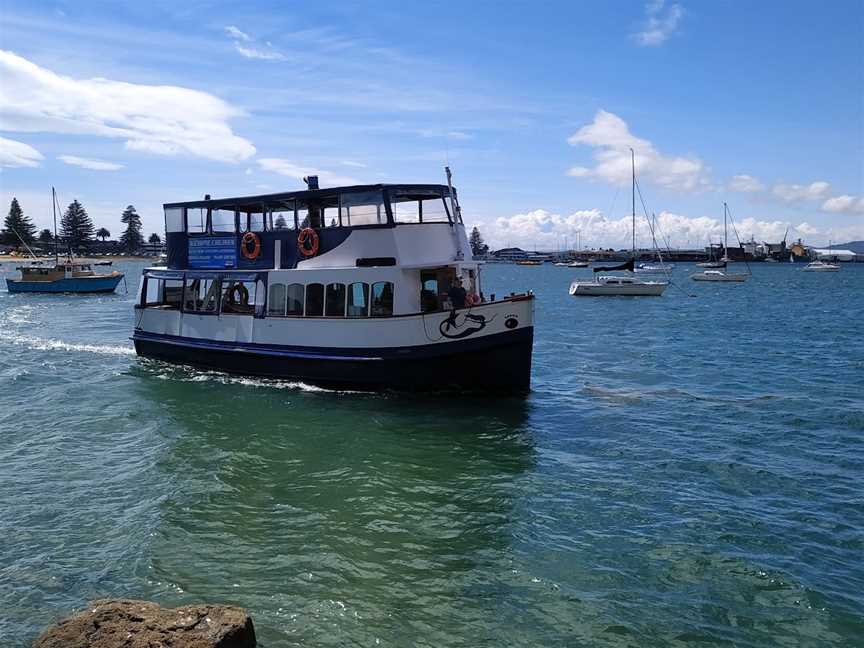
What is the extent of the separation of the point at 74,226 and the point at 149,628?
174 meters

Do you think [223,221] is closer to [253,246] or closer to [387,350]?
[253,246]

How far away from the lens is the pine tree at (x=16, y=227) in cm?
Result: 15400

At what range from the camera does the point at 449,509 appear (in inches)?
460

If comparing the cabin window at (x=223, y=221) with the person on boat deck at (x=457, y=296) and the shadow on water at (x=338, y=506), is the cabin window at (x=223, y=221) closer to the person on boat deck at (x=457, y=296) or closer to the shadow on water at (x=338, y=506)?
the shadow on water at (x=338, y=506)

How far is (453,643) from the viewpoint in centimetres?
789

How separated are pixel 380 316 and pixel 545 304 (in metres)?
45.6

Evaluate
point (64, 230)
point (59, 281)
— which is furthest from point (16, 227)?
point (59, 281)

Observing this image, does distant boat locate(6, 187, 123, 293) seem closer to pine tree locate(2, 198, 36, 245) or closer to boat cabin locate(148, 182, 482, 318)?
boat cabin locate(148, 182, 482, 318)

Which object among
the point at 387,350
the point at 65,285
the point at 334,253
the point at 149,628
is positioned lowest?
the point at 149,628

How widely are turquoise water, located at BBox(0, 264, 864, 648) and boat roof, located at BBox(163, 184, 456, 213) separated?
215 inches

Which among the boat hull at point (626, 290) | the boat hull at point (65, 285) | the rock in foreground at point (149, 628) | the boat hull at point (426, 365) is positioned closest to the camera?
the rock in foreground at point (149, 628)

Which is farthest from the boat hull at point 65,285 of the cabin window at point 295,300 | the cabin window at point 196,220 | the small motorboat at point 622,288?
the cabin window at point 295,300

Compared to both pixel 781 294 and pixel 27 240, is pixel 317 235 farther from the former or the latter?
pixel 27 240

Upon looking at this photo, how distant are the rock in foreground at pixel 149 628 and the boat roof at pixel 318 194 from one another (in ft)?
44.9
